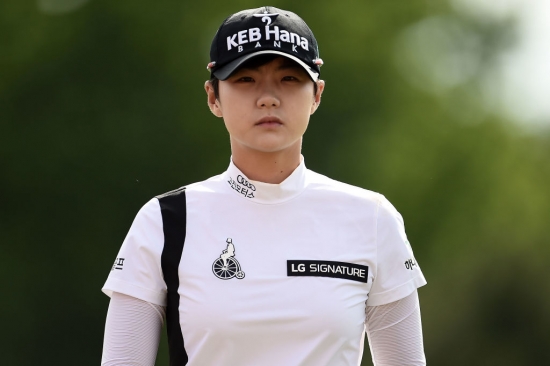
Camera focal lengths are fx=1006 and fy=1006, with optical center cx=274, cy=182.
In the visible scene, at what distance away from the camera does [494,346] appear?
30.2 feet

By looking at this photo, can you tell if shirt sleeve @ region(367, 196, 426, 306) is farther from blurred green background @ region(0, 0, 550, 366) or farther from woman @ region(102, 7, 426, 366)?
blurred green background @ region(0, 0, 550, 366)

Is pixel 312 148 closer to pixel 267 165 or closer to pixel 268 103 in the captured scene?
pixel 267 165

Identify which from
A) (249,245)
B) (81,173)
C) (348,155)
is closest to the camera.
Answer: (249,245)

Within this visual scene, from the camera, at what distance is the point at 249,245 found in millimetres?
2189

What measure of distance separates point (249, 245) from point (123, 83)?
6.76 metres

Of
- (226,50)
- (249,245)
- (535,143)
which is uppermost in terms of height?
(535,143)

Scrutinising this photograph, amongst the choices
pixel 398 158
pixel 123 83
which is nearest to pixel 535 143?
pixel 398 158

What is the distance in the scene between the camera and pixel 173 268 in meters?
→ 2.15

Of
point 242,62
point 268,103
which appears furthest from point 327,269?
point 242,62

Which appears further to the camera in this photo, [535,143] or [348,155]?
[535,143]

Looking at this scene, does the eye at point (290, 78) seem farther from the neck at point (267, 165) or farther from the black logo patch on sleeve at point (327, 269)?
the black logo patch on sleeve at point (327, 269)

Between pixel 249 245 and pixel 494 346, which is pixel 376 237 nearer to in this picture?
pixel 249 245

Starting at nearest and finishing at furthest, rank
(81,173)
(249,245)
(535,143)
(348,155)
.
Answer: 1. (249,245)
2. (81,173)
3. (348,155)
4. (535,143)

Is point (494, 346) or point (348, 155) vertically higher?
point (348, 155)
